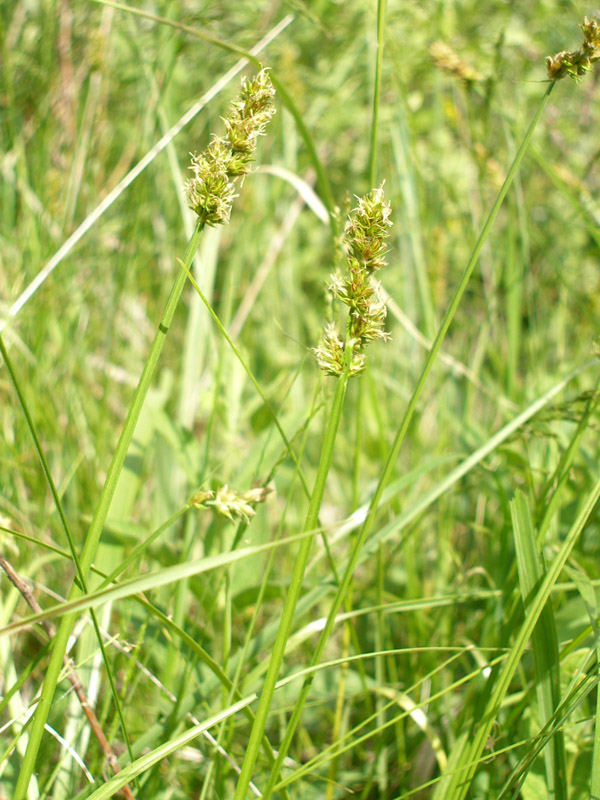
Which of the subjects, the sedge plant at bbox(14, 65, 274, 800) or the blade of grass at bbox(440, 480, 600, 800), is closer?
the sedge plant at bbox(14, 65, 274, 800)

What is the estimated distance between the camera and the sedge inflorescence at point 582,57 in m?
0.55

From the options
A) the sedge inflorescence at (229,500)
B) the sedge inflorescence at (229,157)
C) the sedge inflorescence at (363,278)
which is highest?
the sedge inflorescence at (229,157)

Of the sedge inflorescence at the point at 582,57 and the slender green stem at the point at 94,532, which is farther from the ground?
the sedge inflorescence at the point at 582,57

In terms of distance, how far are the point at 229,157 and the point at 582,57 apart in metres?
0.31

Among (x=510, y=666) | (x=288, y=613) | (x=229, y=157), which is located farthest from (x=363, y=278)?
(x=510, y=666)

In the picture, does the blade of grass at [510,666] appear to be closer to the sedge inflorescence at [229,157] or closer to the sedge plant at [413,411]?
the sedge plant at [413,411]

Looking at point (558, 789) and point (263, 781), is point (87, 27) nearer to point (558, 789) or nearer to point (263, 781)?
point (263, 781)

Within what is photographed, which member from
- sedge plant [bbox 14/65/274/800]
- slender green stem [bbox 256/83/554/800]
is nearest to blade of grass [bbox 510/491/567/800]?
slender green stem [bbox 256/83/554/800]

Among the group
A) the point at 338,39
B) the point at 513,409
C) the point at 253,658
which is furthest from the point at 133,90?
the point at 253,658

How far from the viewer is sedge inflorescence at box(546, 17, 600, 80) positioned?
552 mm

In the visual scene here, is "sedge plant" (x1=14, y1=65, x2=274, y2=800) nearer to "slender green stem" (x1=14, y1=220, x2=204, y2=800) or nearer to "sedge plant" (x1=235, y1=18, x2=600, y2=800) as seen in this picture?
"slender green stem" (x1=14, y1=220, x2=204, y2=800)

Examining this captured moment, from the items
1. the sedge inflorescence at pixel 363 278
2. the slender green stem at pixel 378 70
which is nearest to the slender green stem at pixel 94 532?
the sedge inflorescence at pixel 363 278

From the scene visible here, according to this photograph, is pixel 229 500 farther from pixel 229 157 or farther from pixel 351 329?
pixel 229 157

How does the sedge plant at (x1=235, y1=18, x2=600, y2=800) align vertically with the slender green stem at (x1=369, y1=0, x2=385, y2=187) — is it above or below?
below
